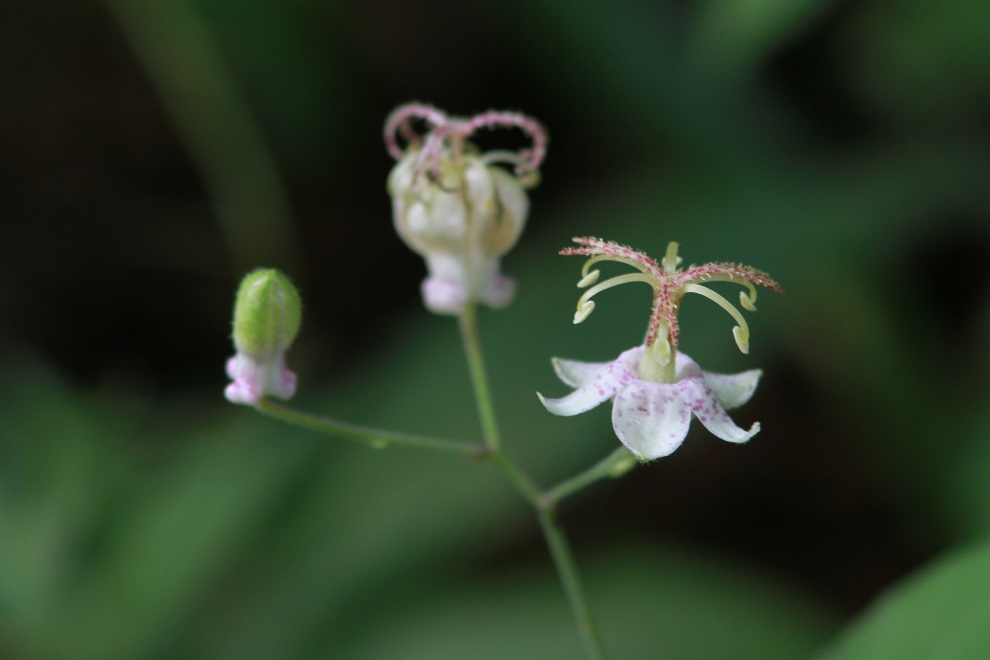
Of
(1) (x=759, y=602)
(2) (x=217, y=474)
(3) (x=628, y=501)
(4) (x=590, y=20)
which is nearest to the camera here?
(1) (x=759, y=602)

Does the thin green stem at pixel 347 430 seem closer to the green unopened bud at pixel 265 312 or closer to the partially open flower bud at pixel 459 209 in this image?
the green unopened bud at pixel 265 312

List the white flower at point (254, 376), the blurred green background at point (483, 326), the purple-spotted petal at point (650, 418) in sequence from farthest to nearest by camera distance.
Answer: the blurred green background at point (483, 326) → the white flower at point (254, 376) → the purple-spotted petal at point (650, 418)

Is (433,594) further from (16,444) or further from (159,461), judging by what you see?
(16,444)

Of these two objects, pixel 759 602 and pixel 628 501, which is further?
pixel 628 501

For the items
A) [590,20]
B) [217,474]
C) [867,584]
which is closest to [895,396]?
[867,584]

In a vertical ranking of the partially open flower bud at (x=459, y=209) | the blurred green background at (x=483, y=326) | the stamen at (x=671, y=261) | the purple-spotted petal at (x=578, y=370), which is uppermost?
the blurred green background at (x=483, y=326)

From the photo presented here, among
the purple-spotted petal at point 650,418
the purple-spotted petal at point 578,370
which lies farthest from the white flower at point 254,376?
the purple-spotted petal at point 650,418
